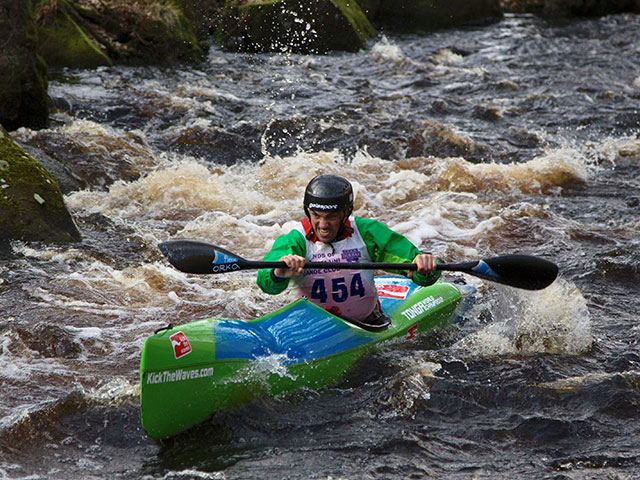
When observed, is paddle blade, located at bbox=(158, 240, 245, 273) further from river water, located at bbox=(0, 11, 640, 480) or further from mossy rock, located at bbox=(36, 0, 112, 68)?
mossy rock, located at bbox=(36, 0, 112, 68)

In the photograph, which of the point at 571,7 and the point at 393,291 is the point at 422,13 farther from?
the point at 393,291

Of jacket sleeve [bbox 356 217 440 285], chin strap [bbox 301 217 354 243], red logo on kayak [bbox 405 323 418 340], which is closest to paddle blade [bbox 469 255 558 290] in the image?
jacket sleeve [bbox 356 217 440 285]

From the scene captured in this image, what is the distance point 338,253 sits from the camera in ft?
17.1

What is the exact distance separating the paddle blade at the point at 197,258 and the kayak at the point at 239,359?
394 mm

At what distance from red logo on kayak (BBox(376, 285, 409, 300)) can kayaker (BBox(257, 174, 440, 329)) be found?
52 centimetres

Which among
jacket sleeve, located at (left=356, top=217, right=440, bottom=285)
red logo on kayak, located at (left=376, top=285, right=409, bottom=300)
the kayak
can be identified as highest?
jacket sleeve, located at (left=356, top=217, right=440, bottom=285)

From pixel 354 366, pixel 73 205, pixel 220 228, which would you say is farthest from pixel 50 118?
pixel 354 366

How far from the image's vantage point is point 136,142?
9898 millimetres

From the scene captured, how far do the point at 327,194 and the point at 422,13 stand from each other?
13.7 m

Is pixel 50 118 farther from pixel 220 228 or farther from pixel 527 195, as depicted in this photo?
pixel 527 195

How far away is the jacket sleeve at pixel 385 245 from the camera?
5.25 metres

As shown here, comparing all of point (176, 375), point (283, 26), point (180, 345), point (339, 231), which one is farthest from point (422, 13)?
point (176, 375)

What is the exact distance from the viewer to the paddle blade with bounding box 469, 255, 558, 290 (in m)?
5.27

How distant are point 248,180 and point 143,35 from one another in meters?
5.57
